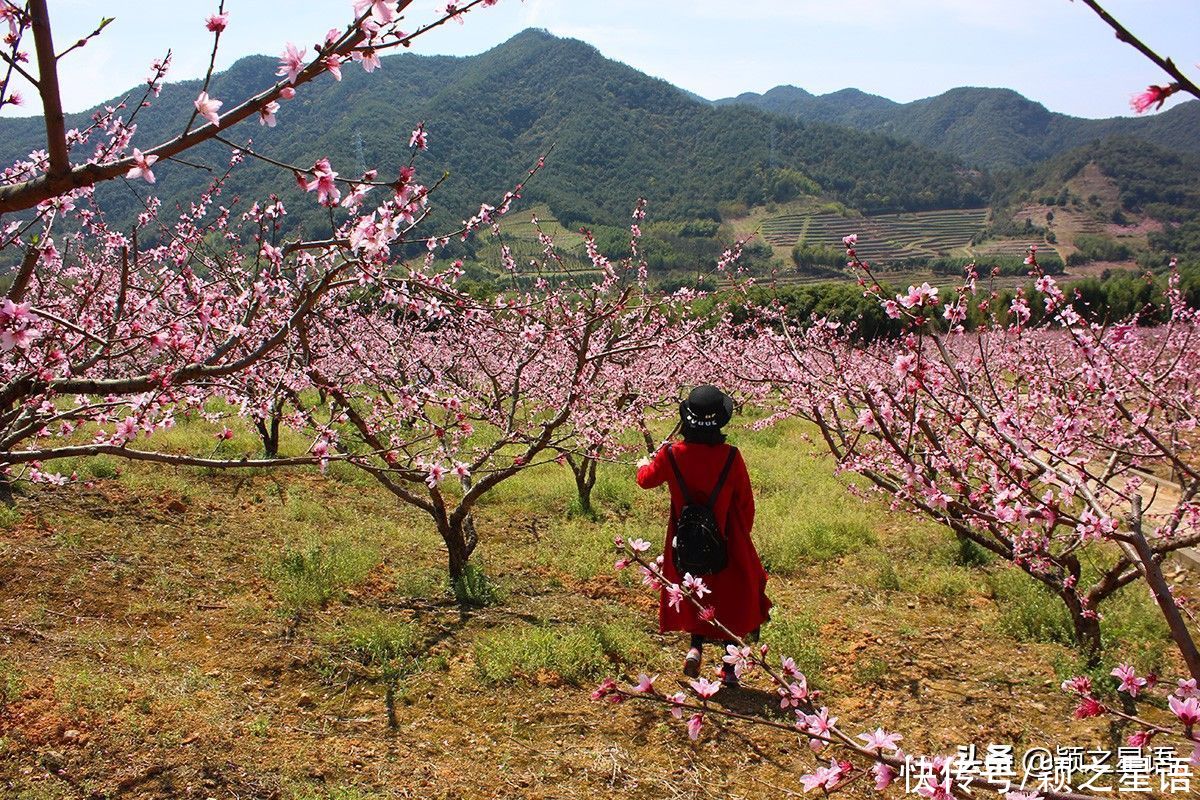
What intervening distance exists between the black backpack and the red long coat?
63mm

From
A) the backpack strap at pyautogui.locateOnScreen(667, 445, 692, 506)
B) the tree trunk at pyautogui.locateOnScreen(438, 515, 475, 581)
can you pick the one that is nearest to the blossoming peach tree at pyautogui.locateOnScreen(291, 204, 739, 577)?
the tree trunk at pyautogui.locateOnScreen(438, 515, 475, 581)

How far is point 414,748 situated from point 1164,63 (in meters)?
3.96

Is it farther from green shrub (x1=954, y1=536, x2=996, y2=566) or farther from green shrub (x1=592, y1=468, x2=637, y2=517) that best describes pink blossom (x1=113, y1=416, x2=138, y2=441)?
green shrub (x1=954, y1=536, x2=996, y2=566)

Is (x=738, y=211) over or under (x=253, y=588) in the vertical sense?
over

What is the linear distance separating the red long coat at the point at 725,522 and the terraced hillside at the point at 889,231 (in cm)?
7065

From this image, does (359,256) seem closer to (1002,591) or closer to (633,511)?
(1002,591)

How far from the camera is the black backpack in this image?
394cm

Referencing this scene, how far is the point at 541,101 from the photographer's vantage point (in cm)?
12812

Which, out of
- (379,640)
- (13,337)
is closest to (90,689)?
(379,640)

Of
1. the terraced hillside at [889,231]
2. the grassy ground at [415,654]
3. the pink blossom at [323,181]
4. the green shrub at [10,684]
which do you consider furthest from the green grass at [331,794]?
the terraced hillside at [889,231]

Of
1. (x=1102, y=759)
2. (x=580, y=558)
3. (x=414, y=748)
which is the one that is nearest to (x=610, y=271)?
(x=580, y=558)

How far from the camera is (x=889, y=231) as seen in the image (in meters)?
84.7

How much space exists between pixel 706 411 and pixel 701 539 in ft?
2.52

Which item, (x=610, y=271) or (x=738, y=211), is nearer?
(x=610, y=271)
